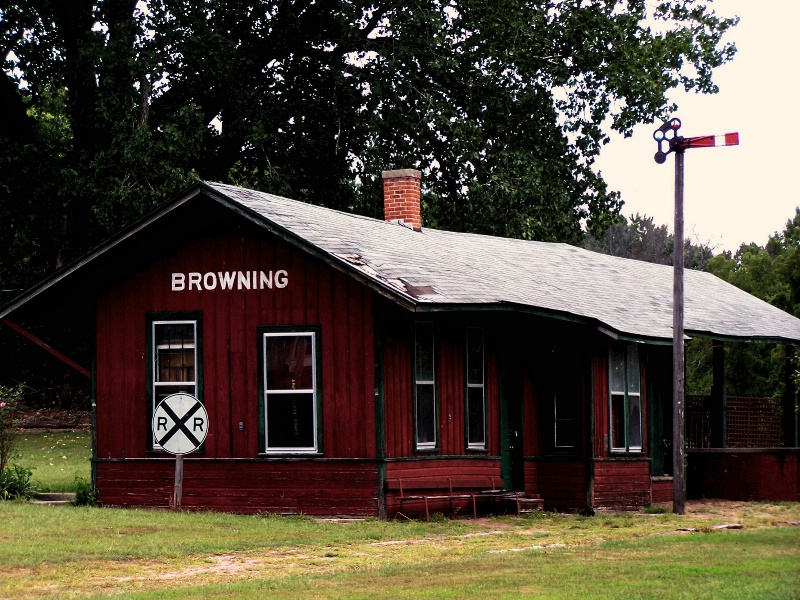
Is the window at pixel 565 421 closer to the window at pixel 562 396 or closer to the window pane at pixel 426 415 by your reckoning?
the window at pixel 562 396

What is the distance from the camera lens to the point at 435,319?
2039 cm

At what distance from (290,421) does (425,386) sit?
80.7 inches

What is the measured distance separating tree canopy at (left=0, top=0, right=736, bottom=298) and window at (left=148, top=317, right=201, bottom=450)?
41.5 ft

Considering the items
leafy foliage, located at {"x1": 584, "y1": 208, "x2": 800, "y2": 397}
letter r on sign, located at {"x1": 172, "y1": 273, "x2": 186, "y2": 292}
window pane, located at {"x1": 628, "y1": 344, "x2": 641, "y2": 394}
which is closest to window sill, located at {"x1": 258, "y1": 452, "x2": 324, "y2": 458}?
letter r on sign, located at {"x1": 172, "y1": 273, "x2": 186, "y2": 292}

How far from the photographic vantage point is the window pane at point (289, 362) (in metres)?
19.8

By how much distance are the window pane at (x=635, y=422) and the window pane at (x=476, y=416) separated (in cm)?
265

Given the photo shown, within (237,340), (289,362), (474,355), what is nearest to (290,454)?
(289,362)

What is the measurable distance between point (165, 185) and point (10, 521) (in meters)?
15.7

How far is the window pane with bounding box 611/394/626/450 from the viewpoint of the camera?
22.1 m

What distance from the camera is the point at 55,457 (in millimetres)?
31750

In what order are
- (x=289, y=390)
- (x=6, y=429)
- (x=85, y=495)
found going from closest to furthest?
(x=289, y=390), (x=85, y=495), (x=6, y=429)

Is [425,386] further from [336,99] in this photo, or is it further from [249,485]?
[336,99]

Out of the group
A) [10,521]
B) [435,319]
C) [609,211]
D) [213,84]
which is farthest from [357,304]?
[609,211]

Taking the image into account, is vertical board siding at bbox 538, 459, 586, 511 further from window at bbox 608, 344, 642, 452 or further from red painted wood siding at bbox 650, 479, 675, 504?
red painted wood siding at bbox 650, 479, 675, 504
